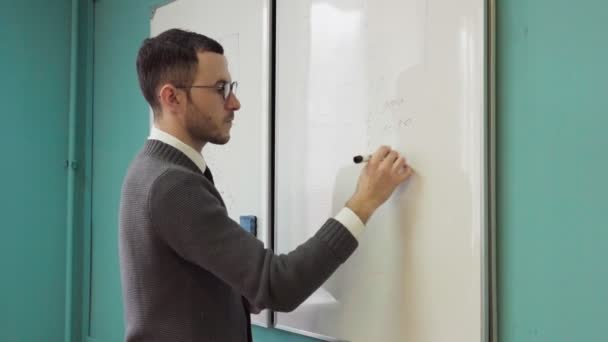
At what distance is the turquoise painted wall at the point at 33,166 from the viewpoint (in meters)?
2.36

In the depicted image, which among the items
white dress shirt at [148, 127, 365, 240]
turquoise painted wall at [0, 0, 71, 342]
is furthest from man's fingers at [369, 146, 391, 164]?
turquoise painted wall at [0, 0, 71, 342]

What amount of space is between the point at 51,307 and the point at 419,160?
2160 millimetres

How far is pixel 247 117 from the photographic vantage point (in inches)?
64.3

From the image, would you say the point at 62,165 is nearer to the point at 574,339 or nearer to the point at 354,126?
the point at 354,126

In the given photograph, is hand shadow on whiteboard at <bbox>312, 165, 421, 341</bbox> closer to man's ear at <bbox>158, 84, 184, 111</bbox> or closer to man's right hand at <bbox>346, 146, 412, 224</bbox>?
man's right hand at <bbox>346, 146, 412, 224</bbox>

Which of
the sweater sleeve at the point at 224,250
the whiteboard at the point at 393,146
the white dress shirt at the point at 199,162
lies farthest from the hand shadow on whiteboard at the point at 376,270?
the sweater sleeve at the point at 224,250

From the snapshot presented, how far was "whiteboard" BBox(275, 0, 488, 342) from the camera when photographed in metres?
1.07

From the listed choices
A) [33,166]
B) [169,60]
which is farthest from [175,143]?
[33,166]

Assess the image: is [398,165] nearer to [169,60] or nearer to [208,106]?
[208,106]

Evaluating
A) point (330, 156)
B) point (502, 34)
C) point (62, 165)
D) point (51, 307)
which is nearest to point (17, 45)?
point (62, 165)

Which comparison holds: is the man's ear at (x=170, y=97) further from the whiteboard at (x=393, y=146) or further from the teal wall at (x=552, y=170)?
the teal wall at (x=552, y=170)

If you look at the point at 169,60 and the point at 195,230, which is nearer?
the point at 195,230

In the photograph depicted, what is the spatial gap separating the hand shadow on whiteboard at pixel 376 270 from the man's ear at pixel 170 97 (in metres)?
0.46

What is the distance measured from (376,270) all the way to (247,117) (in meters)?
0.69
